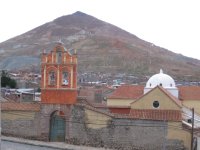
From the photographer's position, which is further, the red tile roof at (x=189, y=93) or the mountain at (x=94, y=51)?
the mountain at (x=94, y=51)

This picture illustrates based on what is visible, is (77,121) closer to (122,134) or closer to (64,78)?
(122,134)

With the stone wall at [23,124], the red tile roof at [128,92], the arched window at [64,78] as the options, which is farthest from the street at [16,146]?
the red tile roof at [128,92]

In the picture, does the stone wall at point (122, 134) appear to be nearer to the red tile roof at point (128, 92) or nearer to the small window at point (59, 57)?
the small window at point (59, 57)

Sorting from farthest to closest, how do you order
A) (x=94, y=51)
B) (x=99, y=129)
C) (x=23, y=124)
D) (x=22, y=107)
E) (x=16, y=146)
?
(x=94, y=51) < (x=22, y=107) < (x=23, y=124) < (x=99, y=129) < (x=16, y=146)

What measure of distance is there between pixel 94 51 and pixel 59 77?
102254 millimetres

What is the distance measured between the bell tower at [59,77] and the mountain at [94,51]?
3114 inches

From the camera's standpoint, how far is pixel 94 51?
131m

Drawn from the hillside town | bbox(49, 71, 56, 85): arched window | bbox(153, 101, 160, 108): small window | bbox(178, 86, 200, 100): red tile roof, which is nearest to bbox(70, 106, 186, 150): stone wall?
the hillside town

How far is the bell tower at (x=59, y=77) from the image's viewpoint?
1127 inches

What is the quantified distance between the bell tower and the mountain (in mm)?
79107

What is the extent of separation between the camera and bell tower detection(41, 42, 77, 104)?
28625 millimetres

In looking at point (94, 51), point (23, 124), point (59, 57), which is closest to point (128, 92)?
point (59, 57)

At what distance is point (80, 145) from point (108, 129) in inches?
81.8

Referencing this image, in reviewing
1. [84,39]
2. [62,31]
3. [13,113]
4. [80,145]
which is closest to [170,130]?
[80,145]
